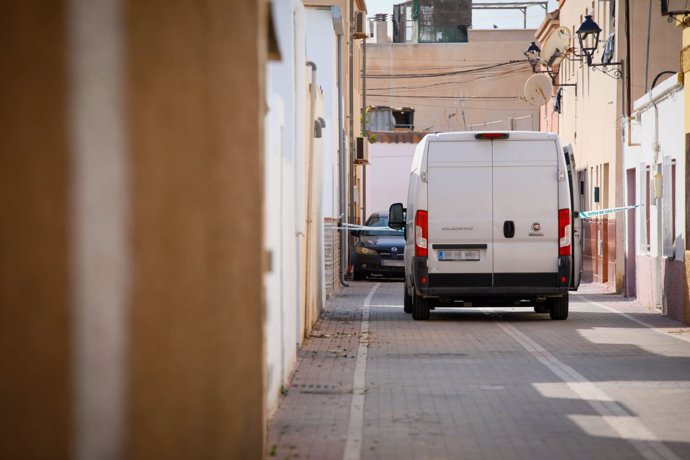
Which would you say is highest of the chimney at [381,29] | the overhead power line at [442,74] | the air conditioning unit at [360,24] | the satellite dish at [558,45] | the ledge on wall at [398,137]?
the chimney at [381,29]

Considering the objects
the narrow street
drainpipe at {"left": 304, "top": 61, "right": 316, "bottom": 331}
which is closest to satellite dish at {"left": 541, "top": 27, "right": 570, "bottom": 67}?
the narrow street

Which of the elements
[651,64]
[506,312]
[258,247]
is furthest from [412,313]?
[258,247]

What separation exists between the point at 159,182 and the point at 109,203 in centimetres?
32

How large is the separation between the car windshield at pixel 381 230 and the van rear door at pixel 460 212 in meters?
15.3

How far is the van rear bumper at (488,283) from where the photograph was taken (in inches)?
781

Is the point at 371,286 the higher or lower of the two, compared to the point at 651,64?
lower

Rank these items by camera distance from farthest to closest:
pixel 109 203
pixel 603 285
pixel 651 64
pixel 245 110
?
1. pixel 603 285
2. pixel 651 64
3. pixel 245 110
4. pixel 109 203

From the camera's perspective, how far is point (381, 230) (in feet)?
117

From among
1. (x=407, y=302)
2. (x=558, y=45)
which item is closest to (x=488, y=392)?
(x=407, y=302)

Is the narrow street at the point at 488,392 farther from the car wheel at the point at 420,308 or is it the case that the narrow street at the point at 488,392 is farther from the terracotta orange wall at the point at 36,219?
the terracotta orange wall at the point at 36,219

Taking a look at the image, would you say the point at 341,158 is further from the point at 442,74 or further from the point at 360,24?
the point at 442,74

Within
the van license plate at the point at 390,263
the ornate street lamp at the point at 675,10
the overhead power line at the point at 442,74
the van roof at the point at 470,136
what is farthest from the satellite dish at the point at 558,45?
the overhead power line at the point at 442,74

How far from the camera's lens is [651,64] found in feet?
95.9

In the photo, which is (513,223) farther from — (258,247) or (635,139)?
(258,247)
